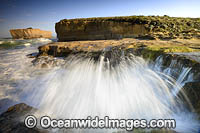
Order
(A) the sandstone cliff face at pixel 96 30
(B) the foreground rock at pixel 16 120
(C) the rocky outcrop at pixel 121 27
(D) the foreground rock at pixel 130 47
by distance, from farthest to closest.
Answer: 1. (A) the sandstone cliff face at pixel 96 30
2. (C) the rocky outcrop at pixel 121 27
3. (D) the foreground rock at pixel 130 47
4. (B) the foreground rock at pixel 16 120

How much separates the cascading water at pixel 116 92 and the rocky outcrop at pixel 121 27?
3.59 m

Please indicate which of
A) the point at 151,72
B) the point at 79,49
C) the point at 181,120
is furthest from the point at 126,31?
the point at 181,120

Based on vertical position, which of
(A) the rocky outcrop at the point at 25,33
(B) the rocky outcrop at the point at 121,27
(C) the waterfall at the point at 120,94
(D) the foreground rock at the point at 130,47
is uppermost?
(A) the rocky outcrop at the point at 25,33

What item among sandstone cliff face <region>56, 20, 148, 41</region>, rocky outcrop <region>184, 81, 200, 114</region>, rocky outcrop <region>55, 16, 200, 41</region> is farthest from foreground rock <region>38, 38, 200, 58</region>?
sandstone cliff face <region>56, 20, 148, 41</region>

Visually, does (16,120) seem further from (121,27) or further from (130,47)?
(121,27)

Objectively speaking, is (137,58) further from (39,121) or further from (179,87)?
(39,121)

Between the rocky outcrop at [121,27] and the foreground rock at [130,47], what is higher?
the rocky outcrop at [121,27]

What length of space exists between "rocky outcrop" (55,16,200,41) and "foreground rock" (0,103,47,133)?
5.91 metres

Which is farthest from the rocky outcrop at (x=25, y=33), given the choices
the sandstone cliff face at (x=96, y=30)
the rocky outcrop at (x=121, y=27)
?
the sandstone cliff face at (x=96, y=30)

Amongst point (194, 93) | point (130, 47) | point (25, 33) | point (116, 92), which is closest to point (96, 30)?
point (130, 47)

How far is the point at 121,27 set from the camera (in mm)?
7887

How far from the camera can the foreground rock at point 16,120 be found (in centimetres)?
157

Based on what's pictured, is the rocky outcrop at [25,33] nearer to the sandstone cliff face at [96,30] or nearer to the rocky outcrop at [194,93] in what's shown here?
the sandstone cliff face at [96,30]

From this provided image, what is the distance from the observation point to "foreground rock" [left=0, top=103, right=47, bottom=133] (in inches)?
61.7
